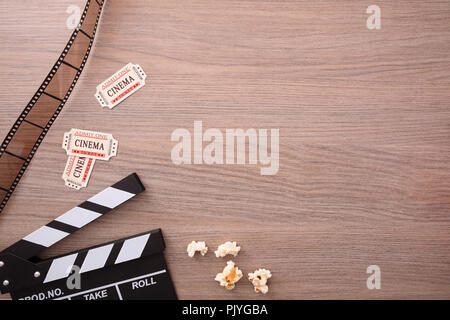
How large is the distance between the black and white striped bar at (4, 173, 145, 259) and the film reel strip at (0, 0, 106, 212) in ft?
0.61

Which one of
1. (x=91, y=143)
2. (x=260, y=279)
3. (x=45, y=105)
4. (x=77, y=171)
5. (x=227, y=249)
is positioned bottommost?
(x=260, y=279)

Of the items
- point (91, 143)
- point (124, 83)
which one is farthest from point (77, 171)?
point (124, 83)

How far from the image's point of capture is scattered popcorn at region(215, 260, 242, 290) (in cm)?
104

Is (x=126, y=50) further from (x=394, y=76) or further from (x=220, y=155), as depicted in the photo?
(x=394, y=76)

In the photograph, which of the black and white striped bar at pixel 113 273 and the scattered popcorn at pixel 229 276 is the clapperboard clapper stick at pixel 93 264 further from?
the scattered popcorn at pixel 229 276

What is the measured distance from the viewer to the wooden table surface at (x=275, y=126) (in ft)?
3.40

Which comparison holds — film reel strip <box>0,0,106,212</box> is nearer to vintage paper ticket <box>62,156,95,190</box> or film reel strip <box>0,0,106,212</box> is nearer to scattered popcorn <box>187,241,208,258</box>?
vintage paper ticket <box>62,156,95,190</box>

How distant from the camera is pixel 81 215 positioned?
1035 millimetres

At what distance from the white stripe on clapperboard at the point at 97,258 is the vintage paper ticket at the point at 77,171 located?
250 mm

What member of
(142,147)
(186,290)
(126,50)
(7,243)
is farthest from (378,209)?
(7,243)

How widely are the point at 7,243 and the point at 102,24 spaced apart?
88cm

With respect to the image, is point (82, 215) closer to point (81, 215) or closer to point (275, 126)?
point (81, 215)

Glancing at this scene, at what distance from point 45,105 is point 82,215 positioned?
42cm

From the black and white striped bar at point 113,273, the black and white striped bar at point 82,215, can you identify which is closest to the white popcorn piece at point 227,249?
the black and white striped bar at point 113,273
